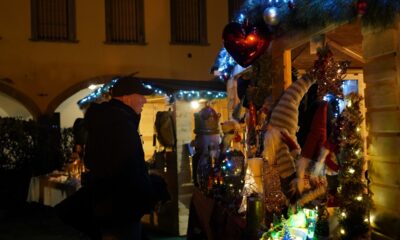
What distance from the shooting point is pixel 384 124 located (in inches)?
123

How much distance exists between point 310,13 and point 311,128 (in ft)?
2.97

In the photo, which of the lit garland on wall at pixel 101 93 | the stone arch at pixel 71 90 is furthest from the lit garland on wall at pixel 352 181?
the stone arch at pixel 71 90

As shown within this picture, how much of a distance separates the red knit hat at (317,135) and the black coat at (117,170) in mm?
1268

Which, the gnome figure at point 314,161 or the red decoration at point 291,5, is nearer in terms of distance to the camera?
the gnome figure at point 314,161

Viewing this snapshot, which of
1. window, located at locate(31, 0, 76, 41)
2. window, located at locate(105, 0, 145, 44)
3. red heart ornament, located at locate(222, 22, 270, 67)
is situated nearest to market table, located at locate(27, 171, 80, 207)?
window, located at locate(31, 0, 76, 41)

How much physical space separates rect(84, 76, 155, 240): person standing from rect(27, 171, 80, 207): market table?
6.34 m

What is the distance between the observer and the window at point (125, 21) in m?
17.0

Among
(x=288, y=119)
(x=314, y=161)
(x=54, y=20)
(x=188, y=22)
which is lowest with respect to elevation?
(x=314, y=161)

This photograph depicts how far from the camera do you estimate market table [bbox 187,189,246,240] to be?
474 centimetres

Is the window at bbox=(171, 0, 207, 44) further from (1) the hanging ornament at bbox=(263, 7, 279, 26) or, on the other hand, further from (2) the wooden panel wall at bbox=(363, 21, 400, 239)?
(2) the wooden panel wall at bbox=(363, 21, 400, 239)

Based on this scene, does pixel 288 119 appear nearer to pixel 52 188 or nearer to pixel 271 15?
pixel 271 15

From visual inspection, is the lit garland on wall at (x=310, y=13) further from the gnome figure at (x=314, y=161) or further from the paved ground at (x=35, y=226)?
the paved ground at (x=35, y=226)

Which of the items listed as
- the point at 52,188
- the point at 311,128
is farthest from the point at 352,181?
the point at 52,188

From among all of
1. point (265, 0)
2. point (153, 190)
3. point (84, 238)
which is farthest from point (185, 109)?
point (153, 190)
